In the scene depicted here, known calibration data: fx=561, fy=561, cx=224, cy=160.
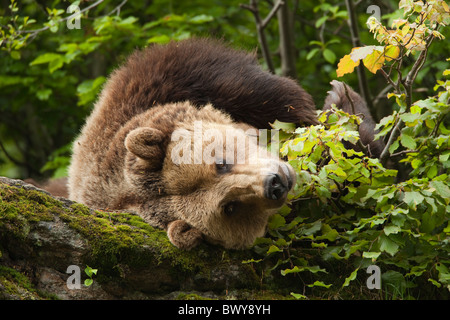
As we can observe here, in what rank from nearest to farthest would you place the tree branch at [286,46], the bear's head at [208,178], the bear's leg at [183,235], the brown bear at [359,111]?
1. the bear's head at [208,178]
2. the bear's leg at [183,235]
3. the brown bear at [359,111]
4. the tree branch at [286,46]

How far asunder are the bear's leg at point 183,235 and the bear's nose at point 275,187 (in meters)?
0.84

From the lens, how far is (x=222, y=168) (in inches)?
195

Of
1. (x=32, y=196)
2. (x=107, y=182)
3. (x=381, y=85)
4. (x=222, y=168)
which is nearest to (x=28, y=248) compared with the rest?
(x=32, y=196)

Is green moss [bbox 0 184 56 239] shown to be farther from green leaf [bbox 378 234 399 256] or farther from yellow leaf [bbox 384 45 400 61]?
yellow leaf [bbox 384 45 400 61]

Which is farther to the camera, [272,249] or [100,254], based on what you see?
[272,249]

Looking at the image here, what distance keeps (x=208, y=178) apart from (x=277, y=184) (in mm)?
717

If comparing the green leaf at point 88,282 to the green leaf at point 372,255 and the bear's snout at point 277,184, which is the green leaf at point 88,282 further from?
the green leaf at point 372,255

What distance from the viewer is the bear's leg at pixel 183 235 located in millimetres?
4863

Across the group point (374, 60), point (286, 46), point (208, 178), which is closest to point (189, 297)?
point (208, 178)

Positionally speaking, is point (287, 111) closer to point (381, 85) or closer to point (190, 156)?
point (190, 156)

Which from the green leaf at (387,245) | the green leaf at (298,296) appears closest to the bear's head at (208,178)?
the green leaf at (298,296)

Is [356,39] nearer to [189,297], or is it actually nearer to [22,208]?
[189,297]

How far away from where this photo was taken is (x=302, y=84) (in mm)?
9922

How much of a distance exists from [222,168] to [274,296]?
3.89 feet
